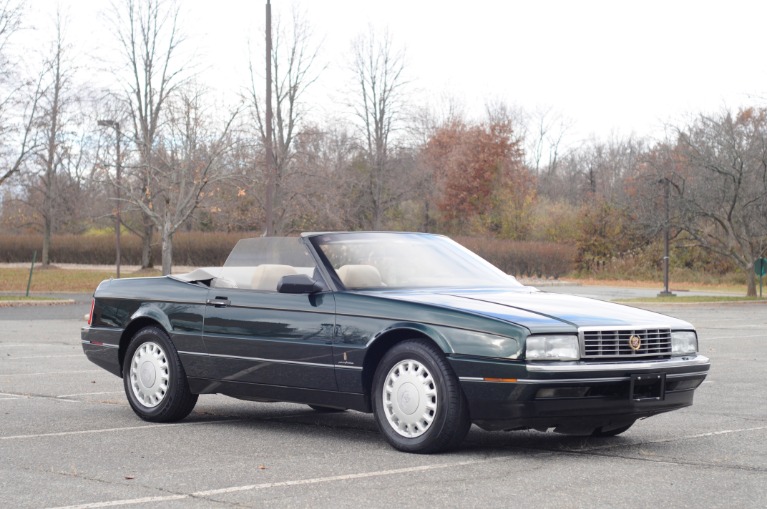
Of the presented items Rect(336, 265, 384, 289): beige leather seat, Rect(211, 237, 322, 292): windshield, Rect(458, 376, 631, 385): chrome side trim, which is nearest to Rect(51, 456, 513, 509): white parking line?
Rect(458, 376, 631, 385): chrome side trim

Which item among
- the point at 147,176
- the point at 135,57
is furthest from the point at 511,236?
the point at 147,176

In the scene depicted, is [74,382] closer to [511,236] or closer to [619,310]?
[619,310]

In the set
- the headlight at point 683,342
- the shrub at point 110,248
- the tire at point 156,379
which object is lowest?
the tire at point 156,379

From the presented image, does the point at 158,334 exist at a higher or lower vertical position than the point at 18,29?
lower

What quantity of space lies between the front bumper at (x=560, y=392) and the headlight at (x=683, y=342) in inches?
11.9

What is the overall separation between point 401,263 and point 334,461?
193cm

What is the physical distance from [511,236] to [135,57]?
2330 centimetres

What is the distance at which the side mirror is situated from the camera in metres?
7.71

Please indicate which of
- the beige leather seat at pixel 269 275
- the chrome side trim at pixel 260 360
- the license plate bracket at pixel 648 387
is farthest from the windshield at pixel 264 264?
the license plate bracket at pixel 648 387

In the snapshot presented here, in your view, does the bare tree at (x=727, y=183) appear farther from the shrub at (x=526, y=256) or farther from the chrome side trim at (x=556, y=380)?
the chrome side trim at (x=556, y=380)

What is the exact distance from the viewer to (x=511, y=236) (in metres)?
63.5

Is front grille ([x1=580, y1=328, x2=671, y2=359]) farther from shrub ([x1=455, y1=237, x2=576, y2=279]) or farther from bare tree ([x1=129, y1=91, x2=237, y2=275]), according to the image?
shrub ([x1=455, y1=237, x2=576, y2=279])

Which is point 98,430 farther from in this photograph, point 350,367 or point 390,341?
point 390,341

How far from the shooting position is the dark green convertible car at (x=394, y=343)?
22.1 ft
